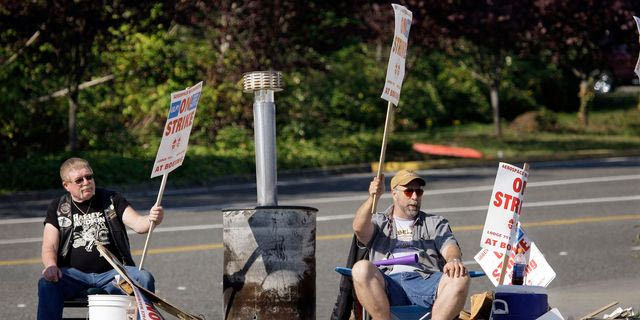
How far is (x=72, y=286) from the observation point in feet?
30.3

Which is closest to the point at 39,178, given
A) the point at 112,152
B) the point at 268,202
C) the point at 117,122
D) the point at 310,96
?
the point at 112,152

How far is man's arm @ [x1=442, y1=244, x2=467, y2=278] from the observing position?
349 inches

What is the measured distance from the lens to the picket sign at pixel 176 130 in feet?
30.6

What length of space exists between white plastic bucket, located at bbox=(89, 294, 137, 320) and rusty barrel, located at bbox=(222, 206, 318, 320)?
0.70 m

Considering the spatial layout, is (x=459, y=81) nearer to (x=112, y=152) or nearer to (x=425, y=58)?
(x=425, y=58)

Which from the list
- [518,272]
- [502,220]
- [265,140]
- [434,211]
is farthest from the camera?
[434,211]

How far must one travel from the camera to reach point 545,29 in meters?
26.2

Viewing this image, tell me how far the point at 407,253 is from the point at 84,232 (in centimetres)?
222

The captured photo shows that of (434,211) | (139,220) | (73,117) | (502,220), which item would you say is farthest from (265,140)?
(73,117)

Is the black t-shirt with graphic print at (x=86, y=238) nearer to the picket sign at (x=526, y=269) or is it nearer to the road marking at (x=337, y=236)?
the picket sign at (x=526, y=269)

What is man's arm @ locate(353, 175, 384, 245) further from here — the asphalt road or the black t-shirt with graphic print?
the asphalt road

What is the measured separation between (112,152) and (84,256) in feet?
47.7

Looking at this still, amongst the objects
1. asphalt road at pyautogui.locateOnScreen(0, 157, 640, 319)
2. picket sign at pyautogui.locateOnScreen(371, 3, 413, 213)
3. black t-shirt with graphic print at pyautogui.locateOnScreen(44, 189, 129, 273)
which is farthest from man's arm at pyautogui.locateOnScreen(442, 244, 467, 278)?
black t-shirt with graphic print at pyautogui.locateOnScreen(44, 189, 129, 273)

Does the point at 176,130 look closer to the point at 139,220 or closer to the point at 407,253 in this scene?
the point at 139,220
